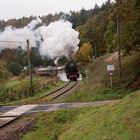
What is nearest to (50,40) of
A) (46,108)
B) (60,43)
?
(60,43)

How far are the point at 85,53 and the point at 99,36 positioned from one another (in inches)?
559

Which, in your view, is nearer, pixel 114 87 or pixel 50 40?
pixel 114 87

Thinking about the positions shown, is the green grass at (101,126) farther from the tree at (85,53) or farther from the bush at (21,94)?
the tree at (85,53)

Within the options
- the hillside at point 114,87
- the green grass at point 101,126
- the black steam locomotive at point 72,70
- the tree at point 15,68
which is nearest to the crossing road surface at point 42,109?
the hillside at point 114,87

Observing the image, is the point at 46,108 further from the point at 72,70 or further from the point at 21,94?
the point at 72,70

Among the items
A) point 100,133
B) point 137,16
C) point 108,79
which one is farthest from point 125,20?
point 100,133

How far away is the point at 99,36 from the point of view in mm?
110312

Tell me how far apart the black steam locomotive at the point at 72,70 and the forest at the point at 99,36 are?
20.1 ft

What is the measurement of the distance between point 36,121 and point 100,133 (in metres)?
10.6

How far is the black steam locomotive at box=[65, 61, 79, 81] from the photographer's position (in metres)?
62.5

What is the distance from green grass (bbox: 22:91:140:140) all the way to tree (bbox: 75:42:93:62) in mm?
63247

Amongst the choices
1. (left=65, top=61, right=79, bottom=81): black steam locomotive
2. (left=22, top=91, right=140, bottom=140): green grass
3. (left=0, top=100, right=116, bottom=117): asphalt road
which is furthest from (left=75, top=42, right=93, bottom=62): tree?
(left=22, top=91, right=140, bottom=140): green grass

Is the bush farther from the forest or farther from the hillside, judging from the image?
the hillside

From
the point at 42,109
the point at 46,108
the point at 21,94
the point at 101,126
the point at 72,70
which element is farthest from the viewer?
the point at 72,70
